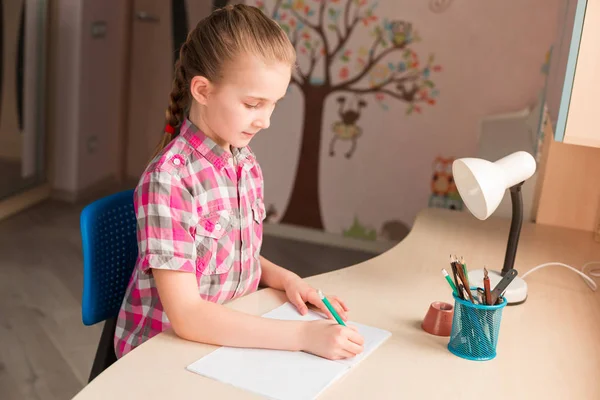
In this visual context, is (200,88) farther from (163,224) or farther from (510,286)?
(510,286)

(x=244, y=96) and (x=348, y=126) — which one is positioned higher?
(x=244, y=96)

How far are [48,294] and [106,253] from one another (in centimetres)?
177

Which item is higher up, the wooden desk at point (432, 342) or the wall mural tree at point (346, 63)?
the wall mural tree at point (346, 63)

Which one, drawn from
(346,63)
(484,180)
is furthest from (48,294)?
(484,180)

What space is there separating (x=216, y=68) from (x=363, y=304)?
0.55m

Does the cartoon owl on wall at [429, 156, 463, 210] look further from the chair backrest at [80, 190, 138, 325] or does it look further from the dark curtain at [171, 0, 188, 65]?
the chair backrest at [80, 190, 138, 325]

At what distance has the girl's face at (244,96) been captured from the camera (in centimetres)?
136

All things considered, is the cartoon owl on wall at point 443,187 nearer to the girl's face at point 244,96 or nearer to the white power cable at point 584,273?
the white power cable at point 584,273

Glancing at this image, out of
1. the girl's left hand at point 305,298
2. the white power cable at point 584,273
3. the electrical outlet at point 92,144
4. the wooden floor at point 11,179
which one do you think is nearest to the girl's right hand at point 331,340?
the girl's left hand at point 305,298

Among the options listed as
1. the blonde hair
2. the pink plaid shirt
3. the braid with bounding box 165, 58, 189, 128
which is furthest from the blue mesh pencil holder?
the braid with bounding box 165, 58, 189, 128

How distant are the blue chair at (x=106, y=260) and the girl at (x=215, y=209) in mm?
72

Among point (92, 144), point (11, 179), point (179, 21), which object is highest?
point (179, 21)

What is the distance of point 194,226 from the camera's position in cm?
138

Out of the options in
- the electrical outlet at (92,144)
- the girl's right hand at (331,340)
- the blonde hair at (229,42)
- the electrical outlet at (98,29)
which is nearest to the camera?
the girl's right hand at (331,340)
